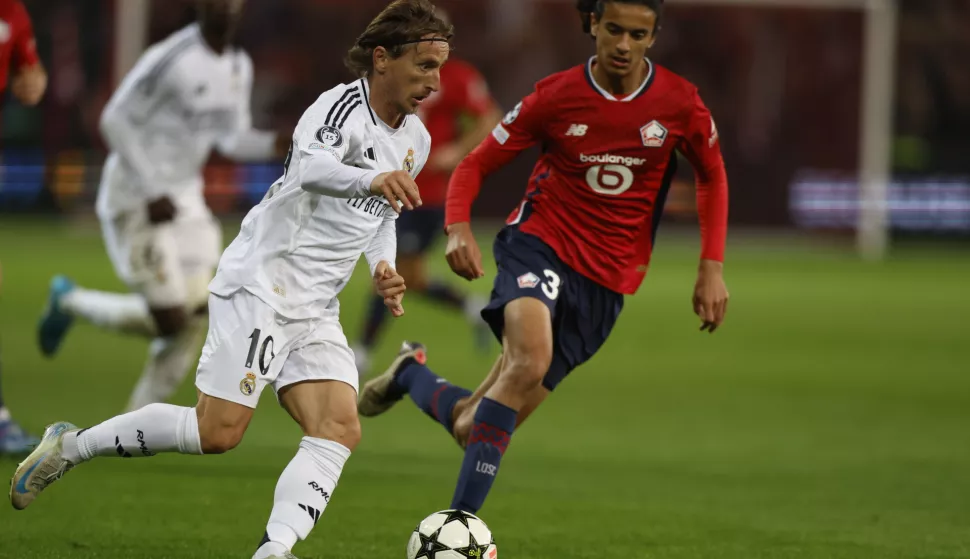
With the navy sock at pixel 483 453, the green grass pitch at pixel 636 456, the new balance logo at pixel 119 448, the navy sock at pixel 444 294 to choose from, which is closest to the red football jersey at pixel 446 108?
the navy sock at pixel 444 294

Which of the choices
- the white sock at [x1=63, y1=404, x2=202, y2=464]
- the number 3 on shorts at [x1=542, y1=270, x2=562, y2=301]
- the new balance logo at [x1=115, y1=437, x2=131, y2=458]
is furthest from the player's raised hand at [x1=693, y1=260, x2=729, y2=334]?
the new balance logo at [x1=115, y1=437, x2=131, y2=458]

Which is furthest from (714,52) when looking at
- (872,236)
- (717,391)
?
(717,391)

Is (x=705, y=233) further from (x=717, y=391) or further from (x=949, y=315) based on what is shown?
(x=949, y=315)

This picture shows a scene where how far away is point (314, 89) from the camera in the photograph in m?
24.6

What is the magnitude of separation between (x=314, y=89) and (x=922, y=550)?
19.9 metres

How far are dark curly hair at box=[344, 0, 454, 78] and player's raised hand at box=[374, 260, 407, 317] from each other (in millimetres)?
710

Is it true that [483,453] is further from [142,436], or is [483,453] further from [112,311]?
[112,311]

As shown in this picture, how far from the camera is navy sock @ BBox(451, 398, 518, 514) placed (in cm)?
527

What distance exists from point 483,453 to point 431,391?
98cm

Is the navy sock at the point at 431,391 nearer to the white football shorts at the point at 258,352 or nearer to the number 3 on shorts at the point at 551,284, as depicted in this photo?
the number 3 on shorts at the point at 551,284

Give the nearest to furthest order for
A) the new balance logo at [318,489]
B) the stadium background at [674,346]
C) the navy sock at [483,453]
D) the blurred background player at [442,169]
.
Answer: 1. the new balance logo at [318,489]
2. the navy sock at [483,453]
3. the stadium background at [674,346]
4. the blurred background player at [442,169]

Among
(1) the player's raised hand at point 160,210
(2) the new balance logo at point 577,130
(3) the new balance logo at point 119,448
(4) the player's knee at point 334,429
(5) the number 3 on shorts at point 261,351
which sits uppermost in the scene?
(2) the new balance logo at point 577,130

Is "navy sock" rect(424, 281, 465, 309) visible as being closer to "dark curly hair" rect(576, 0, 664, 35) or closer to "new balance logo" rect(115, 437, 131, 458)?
"dark curly hair" rect(576, 0, 664, 35)

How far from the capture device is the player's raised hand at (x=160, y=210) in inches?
307
